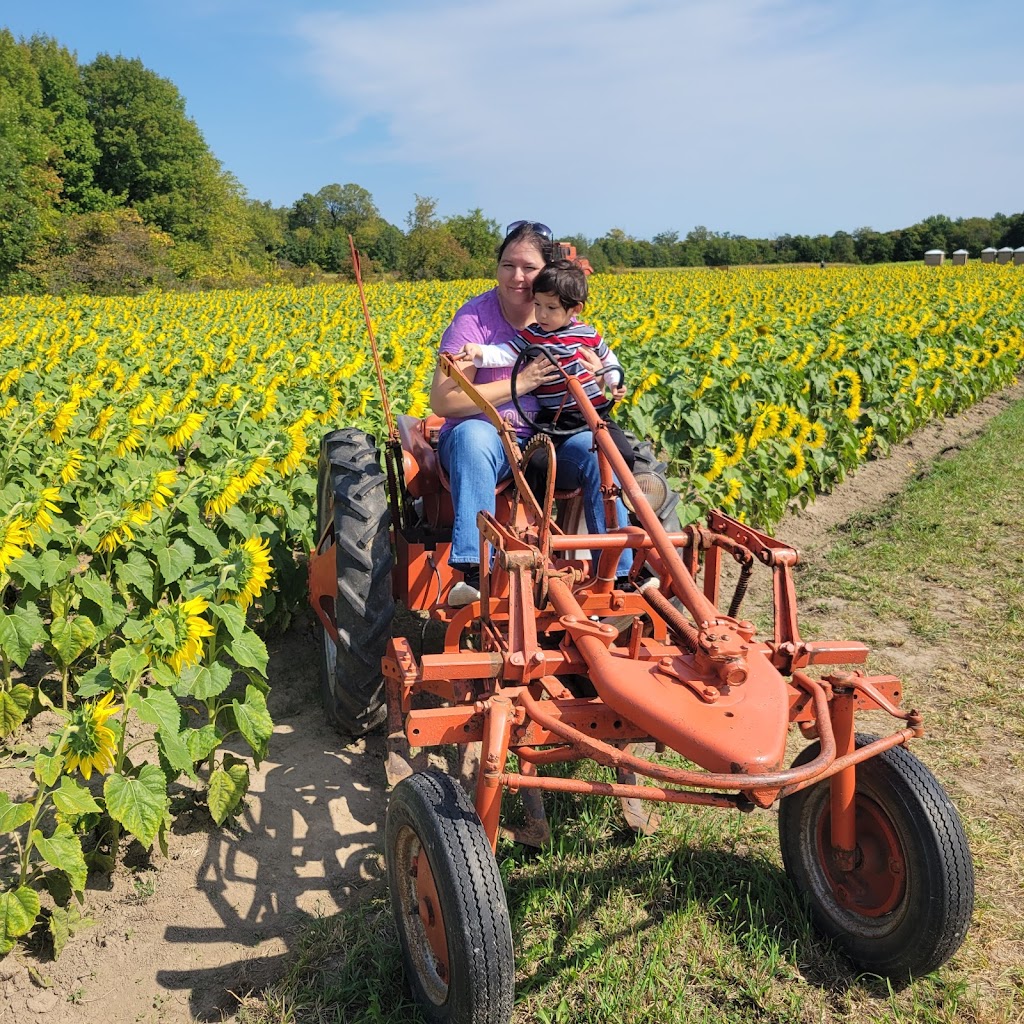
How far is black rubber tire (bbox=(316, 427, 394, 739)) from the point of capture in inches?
131

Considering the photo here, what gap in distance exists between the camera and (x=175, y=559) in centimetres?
373

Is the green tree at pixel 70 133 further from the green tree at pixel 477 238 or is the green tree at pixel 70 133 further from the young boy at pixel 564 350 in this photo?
the young boy at pixel 564 350

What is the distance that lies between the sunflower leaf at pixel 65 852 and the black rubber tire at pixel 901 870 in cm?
193

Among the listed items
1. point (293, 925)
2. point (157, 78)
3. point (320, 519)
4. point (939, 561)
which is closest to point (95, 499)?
point (320, 519)

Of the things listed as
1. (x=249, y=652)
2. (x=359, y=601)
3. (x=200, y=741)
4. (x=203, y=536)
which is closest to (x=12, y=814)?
(x=200, y=741)

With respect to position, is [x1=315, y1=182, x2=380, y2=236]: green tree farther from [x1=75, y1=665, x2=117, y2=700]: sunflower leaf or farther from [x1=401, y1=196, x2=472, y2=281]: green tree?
[x1=75, y1=665, x2=117, y2=700]: sunflower leaf

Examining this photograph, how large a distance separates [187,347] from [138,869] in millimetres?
8673

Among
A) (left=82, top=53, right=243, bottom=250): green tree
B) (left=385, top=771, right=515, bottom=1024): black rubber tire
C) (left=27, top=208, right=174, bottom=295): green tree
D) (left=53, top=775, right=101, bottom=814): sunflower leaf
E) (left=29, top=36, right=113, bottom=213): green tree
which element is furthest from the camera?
(left=82, top=53, right=243, bottom=250): green tree

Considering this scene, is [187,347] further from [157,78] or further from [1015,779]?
[157,78]

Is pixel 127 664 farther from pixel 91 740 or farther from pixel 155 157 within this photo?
pixel 155 157

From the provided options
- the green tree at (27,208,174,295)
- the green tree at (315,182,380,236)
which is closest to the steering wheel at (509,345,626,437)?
the green tree at (27,208,174,295)

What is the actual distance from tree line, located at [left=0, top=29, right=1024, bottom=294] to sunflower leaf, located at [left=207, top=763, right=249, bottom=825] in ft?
142

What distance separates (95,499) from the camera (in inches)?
160

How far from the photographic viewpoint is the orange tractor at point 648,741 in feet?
6.68
